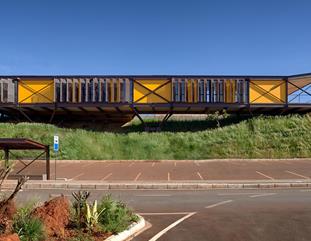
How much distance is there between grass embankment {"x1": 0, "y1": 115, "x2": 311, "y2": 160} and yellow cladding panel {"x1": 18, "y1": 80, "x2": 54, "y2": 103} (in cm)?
246

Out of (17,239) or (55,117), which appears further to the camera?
(55,117)

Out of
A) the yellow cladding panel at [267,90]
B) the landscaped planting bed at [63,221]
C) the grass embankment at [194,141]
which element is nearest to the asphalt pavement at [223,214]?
the landscaped planting bed at [63,221]

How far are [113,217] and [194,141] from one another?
31965 millimetres

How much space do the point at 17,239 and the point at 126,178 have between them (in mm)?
17177

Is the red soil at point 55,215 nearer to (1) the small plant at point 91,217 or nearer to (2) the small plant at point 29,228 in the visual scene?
(2) the small plant at point 29,228

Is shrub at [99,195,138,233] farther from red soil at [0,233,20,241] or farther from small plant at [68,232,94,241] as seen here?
red soil at [0,233,20,241]

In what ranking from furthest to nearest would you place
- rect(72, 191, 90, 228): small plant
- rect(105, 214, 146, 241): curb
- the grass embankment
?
the grass embankment
rect(72, 191, 90, 228): small plant
rect(105, 214, 146, 241): curb

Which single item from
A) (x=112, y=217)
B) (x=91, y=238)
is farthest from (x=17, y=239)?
(x=112, y=217)

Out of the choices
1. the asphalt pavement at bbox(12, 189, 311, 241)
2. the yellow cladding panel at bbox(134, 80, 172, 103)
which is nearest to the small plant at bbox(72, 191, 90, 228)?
the asphalt pavement at bbox(12, 189, 311, 241)

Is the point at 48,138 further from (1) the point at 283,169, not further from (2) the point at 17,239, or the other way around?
(2) the point at 17,239

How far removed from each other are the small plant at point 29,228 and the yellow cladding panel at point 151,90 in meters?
37.6

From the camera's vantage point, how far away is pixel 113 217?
8797mm

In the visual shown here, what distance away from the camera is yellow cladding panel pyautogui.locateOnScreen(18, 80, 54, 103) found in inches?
1794

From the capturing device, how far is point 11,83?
45.7 metres
